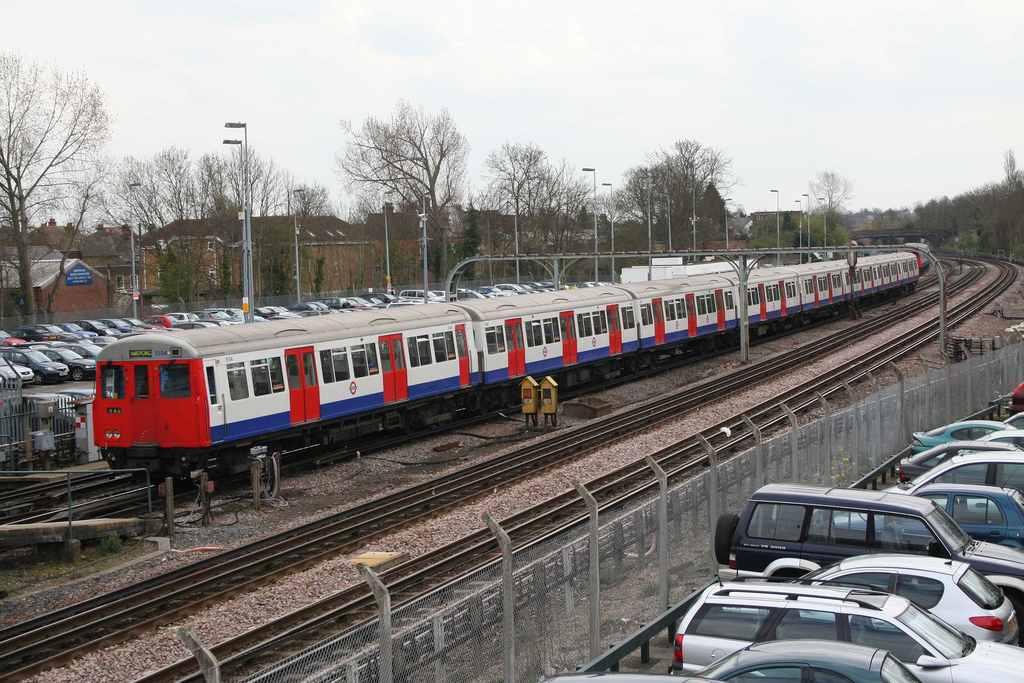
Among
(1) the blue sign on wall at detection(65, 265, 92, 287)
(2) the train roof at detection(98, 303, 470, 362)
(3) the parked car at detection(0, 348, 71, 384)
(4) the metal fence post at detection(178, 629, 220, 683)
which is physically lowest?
(3) the parked car at detection(0, 348, 71, 384)

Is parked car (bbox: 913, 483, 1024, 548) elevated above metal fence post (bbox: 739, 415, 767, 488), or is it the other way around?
metal fence post (bbox: 739, 415, 767, 488)

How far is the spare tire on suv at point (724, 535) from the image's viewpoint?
412 inches

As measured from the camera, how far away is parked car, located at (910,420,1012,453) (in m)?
17.1

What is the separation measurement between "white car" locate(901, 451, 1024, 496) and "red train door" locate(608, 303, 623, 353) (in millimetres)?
18608

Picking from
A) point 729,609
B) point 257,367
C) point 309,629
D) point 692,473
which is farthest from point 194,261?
point 729,609

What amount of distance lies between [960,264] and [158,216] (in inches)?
2721

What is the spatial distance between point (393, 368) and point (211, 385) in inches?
206

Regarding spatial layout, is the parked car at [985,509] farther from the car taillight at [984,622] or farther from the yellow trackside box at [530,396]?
the yellow trackside box at [530,396]

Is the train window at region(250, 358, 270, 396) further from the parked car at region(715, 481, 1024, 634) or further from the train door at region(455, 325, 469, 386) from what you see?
the parked car at region(715, 481, 1024, 634)

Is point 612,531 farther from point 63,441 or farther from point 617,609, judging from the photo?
point 63,441

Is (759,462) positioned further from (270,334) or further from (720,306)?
(720,306)

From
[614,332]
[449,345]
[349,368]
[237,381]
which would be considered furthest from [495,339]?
[237,381]

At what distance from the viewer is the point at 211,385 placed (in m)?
17.8

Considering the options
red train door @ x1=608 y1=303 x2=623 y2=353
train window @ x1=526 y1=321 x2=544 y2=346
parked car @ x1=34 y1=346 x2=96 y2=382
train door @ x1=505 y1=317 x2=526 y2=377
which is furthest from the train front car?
parked car @ x1=34 y1=346 x2=96 y2=382
